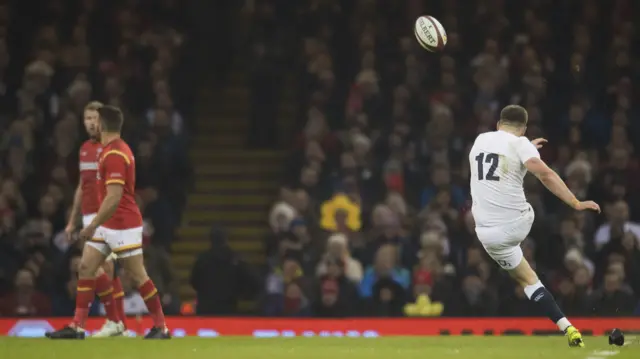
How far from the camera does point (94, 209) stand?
14188 mm

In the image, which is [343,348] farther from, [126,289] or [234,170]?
[234,170]

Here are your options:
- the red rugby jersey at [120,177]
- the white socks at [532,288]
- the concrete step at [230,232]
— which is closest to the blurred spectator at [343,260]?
the concrete step at [230,232]

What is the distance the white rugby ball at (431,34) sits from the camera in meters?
15.0

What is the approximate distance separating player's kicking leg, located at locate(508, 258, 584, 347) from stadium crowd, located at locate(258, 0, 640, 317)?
A: 4203mm

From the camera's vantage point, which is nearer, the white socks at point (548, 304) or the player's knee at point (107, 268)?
the white socks at point (548, 304)

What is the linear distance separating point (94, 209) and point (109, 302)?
977 mm

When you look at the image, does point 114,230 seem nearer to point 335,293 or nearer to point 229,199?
point 335,293

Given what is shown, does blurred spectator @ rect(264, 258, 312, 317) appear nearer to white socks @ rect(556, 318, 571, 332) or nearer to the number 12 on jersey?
the number 12 on jersey

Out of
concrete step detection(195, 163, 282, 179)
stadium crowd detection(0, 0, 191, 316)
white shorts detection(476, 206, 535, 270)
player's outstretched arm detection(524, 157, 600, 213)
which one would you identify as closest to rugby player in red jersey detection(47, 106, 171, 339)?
white shorts detection(476, 206, 535, 270)

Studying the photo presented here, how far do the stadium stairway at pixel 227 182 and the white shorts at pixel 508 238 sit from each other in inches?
278

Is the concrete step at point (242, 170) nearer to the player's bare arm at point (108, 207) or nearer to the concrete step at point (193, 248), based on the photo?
the concrete step at point (193, 248)

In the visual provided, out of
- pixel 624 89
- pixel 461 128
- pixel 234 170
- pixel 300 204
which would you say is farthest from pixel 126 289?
pixel 624 89

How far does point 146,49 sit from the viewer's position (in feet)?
68.9

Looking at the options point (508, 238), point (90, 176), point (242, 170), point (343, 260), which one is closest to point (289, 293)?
point (343, 260)
